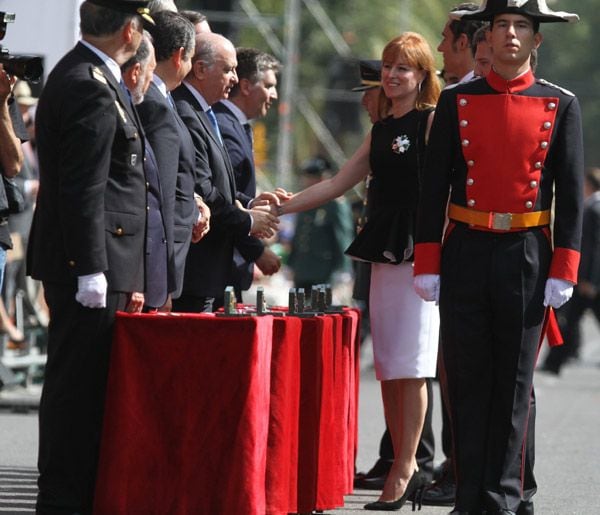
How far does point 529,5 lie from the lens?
692cm

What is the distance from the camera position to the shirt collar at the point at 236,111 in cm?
900

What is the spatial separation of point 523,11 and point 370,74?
2343 millimetres

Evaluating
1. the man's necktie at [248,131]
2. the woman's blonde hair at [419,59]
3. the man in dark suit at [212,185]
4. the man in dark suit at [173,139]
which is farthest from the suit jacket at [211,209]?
the woman's blonde hair at [419,59]

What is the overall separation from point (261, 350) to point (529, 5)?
1.71 meters

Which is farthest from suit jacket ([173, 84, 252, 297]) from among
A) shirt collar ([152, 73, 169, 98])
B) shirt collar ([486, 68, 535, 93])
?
shirt collar ([486, 68, 535, 93])

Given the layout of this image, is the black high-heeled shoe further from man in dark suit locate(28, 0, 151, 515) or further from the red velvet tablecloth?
man in dark suit locate(28, 0, 151, 515)

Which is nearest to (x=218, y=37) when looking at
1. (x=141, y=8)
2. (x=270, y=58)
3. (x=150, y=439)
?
(x=270, y=58)

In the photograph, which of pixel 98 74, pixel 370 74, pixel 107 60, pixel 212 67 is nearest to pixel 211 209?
pixel 212 67

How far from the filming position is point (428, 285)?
6977 mm

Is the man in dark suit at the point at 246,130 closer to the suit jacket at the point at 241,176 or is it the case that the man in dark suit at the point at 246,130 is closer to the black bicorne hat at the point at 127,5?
the suit jacket at the point at 241,176

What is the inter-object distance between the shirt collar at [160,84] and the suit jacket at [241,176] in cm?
111

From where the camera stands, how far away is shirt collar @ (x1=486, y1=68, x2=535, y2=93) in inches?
273

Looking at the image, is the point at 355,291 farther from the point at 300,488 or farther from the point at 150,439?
the point at 150,439

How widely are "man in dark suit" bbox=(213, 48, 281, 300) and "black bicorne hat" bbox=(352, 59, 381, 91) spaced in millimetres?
490
